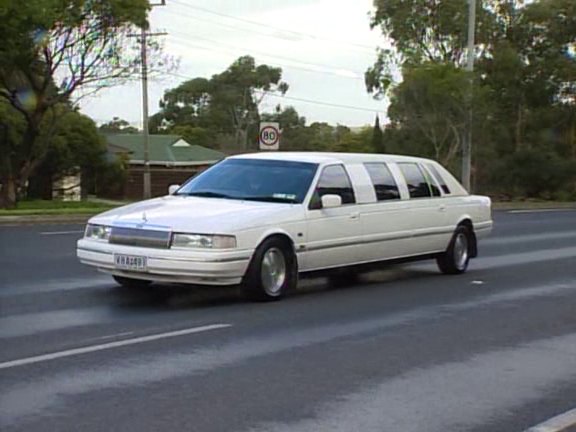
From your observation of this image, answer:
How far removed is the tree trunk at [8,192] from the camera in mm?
33750

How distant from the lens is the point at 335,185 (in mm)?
11844

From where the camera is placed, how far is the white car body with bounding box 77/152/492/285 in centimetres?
1009

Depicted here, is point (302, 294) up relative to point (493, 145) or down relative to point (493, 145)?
down

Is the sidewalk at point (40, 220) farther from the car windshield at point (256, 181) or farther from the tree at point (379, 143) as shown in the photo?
the tree at point (379, 143)

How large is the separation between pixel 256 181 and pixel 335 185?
942 mm

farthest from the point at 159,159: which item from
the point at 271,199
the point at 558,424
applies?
the point at 558,424

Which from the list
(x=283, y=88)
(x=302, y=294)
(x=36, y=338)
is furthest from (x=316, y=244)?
(x=283, y=88)

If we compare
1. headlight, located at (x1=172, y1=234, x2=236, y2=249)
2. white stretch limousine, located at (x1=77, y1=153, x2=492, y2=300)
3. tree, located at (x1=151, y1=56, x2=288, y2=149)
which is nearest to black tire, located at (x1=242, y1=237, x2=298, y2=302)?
white stretch limousine, located at (x1=77, y1=153, x2=492, y2=300)

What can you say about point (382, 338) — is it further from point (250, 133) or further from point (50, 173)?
point (250, 133)

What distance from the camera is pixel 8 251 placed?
15.4m

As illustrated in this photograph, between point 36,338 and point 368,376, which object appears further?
point 36,338

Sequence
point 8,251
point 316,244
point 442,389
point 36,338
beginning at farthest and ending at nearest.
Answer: point 8,251 → point 316,244 → point 36,338 → point 442,389

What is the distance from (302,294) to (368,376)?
13.7ft

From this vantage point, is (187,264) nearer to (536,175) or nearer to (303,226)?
(303,226)
